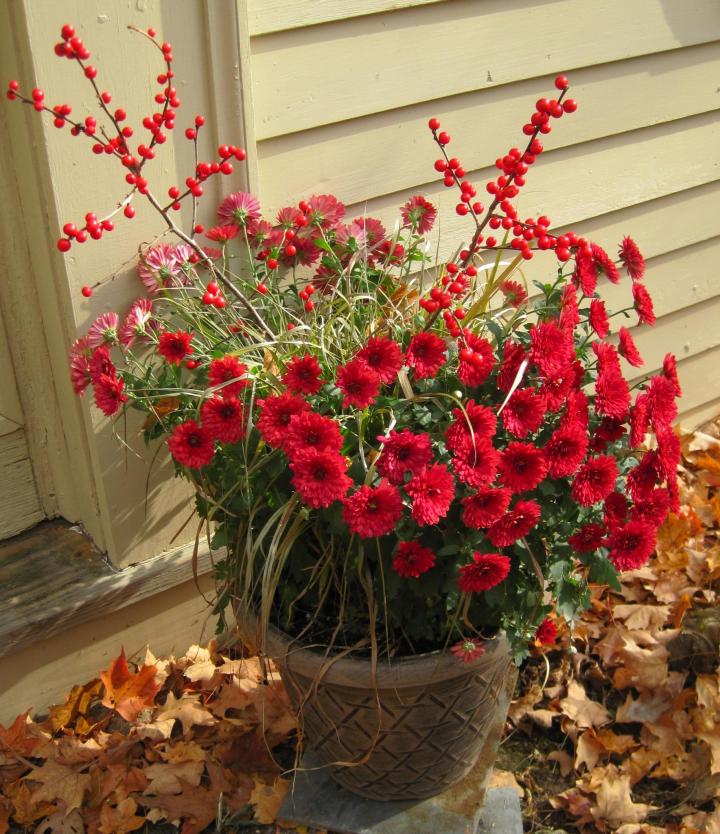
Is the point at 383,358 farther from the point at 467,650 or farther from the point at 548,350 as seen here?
the point at 467,650

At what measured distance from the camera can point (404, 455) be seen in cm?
159

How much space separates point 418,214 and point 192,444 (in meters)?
0.78

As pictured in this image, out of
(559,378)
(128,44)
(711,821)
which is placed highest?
(128,44)

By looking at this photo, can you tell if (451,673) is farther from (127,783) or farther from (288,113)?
(288,113)

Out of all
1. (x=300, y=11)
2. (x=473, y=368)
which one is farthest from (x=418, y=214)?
(x=473, y=368)

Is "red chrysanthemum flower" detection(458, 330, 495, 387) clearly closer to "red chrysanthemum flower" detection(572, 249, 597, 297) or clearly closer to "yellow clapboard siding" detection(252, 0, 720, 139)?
"red chrysanthemum flower" detection(572, 249, 597, 297)

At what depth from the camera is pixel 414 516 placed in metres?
1.54

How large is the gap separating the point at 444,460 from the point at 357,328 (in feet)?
1.44

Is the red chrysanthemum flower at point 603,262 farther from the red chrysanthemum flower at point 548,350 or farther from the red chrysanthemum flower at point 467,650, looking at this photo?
the red chrysanthemum flower at point 467,650

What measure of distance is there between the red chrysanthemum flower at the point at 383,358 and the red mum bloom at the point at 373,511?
20 cm

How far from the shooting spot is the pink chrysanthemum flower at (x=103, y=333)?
A: 6.26ft

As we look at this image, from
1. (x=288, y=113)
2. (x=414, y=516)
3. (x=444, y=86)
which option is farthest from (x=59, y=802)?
(x=444, y=86)

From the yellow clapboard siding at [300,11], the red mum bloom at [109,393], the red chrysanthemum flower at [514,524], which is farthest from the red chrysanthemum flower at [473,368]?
the yellow clapboard siding at [300,11]

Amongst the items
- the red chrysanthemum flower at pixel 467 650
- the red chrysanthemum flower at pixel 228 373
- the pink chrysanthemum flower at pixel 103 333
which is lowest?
the red chrysanthemum flower at pixel 467 650
